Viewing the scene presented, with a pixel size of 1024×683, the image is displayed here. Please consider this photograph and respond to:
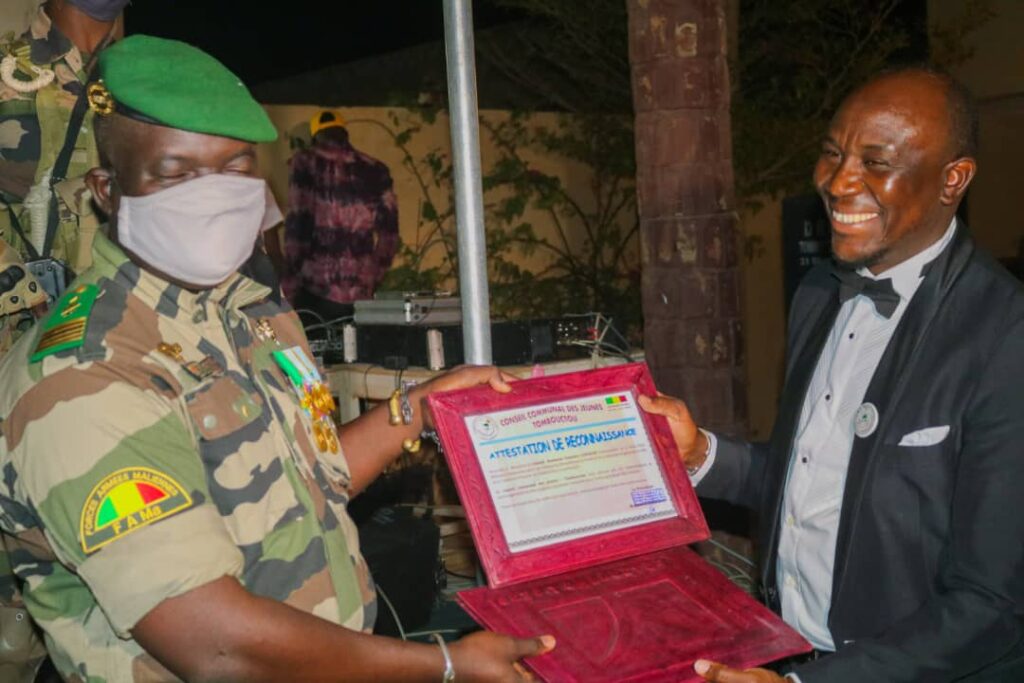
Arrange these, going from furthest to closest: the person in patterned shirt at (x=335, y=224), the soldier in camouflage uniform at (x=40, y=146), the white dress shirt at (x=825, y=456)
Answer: the person in patterned shirt at (x=335, y=224)
the soldier in camouflage uniform at (x=40, y=146)
the white dress shirt at (x=825, y=456)

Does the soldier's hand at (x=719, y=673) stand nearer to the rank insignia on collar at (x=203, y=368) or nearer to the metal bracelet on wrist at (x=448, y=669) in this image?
the metal bracelet on wrist at (x=448, y=669)

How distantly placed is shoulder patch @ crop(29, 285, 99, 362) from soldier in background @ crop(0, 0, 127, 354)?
1234 mm

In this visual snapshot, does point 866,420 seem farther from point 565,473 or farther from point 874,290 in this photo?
point 565,473

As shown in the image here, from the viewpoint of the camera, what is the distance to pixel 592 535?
2.35 metres

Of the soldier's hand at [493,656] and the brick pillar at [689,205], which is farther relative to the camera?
the brick pillar at [689,205]

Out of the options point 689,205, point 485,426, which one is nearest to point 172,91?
point 485,426

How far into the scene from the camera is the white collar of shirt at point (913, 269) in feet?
7.89

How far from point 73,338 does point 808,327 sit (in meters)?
1.73

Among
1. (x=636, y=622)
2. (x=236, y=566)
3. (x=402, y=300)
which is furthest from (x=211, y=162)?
(x=402, y=300)

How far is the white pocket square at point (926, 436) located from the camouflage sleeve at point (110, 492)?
1.37m

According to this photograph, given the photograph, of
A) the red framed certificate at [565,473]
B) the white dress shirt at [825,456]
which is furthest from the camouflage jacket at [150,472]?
the white dress shirt at [825,456]

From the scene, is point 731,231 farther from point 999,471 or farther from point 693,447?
point 999,471

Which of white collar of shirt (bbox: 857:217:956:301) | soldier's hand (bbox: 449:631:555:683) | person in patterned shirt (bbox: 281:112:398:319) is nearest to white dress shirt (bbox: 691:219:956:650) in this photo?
white collar of shirt (bbox: 857:217:956:301)

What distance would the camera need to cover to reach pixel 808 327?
2.73 metres
